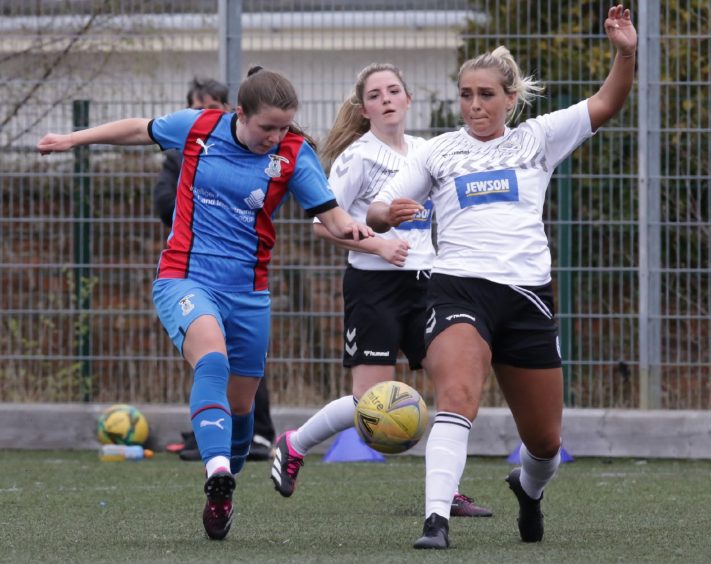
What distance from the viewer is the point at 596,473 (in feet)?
30.4

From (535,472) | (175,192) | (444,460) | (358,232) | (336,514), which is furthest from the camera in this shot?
(175,192)

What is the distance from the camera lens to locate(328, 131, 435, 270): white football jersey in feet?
24.2

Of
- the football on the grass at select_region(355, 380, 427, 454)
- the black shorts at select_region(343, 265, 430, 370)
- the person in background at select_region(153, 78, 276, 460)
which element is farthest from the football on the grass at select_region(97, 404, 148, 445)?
the football on the grass at select_region(355, 380, 427, 454)

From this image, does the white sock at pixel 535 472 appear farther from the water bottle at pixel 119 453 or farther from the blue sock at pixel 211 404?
the water bottle at pixel 119 453

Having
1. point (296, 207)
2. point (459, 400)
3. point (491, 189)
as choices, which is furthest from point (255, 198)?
point (296, 207)

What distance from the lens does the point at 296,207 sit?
1044 centimetres

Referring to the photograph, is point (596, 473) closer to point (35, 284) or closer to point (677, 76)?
point (677, 76)

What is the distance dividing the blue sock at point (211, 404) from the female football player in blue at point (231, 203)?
0.22 feet

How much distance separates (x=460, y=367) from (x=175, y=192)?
15.2ft

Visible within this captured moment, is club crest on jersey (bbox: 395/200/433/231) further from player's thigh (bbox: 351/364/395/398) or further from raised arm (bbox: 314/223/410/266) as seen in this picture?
raised arm (bbox: 314/223/410/266)

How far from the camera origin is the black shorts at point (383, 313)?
24.1ft

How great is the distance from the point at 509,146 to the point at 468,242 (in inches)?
17.1

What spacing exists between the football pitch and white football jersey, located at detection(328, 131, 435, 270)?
Result: 4.02ft

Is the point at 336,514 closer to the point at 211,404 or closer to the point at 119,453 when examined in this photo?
the point at 211,404
